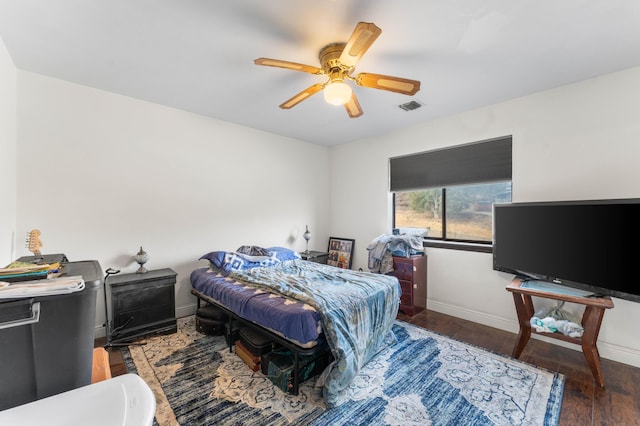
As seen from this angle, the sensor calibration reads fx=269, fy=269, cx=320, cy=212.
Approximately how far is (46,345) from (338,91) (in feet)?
6.54

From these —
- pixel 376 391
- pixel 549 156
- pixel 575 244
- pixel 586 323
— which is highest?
pixel 549 156

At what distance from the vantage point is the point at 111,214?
9.61 feet

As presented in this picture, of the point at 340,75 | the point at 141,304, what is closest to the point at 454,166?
the point at 340,75

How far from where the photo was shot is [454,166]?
3.56 m

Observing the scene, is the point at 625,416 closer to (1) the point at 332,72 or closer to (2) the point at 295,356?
(2) the point at 295,356

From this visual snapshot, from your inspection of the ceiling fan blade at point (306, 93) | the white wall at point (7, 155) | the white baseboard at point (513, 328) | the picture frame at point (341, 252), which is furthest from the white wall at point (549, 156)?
the white wall at point (7, 155)

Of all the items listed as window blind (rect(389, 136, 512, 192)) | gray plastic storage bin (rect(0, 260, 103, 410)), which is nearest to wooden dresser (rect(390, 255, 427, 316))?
window blind (rect(389, 136, 512, 192))

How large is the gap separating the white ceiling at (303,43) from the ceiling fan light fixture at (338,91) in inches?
12.4

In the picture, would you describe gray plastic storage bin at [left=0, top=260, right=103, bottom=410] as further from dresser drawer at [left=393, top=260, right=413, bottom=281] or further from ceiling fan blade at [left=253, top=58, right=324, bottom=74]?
dresser drawer at [left=393, top=260, right=413, bottom=281]

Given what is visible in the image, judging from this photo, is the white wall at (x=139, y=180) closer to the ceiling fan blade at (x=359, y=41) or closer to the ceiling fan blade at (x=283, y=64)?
the ceiling fan blade at (x=283, y=64)

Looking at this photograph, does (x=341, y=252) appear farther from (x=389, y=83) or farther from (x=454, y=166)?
(x=389, y=83)

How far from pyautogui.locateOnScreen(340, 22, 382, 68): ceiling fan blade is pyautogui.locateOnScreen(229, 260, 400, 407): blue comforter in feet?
5.94

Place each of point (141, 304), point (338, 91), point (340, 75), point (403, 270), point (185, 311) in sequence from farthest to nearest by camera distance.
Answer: point (403, 270) → point (185, 311) → point (141, 304) → point (340, 75) → point (338, 91)

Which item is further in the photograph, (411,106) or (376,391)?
(411,106)
